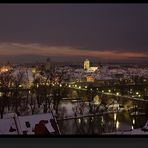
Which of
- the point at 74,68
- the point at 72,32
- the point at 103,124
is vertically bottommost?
the point at 103,124

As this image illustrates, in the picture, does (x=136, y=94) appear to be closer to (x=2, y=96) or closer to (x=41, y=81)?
(x=41, y=81)

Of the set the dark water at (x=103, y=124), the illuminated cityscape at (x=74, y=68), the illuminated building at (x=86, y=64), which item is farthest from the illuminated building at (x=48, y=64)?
the dark water at (x=103, y=124)

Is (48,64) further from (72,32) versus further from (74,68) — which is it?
(72,32)

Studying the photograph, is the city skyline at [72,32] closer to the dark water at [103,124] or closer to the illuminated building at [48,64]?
the illuminated building at [48,64]

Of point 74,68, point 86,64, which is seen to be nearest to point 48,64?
point 74,68

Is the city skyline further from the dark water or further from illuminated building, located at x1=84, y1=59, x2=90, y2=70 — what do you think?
the dark water

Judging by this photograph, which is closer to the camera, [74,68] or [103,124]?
[103,124]

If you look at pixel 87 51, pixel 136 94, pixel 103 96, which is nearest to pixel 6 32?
pixel 87 51

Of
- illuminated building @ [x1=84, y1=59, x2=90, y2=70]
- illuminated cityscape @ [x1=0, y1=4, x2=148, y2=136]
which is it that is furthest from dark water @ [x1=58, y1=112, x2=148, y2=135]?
illuminated building @ [x1=84, y1=59, x2=90, y2=70]
